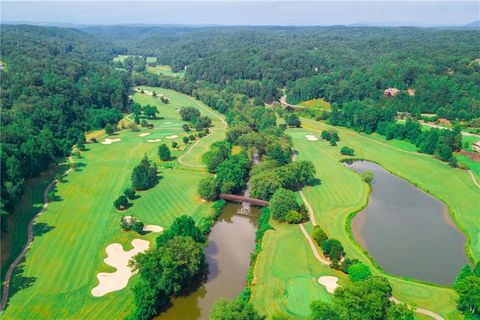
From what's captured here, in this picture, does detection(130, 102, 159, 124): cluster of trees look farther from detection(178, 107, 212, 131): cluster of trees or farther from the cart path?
the cart path

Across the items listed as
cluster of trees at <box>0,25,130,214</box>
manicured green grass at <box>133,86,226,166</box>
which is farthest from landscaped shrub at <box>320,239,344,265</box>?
cluster of trees at <box>0,25,130,214</box>

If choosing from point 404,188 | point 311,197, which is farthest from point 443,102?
point 311,197

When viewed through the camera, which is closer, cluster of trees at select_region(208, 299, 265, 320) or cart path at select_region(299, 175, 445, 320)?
cluster of trees at select_region(208, 299, 265, 320)

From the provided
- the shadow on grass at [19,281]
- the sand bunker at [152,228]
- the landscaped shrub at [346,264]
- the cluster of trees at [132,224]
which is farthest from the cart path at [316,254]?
the shadow on grass at [19,281]

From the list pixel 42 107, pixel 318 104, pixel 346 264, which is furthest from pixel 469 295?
pixel 318 104

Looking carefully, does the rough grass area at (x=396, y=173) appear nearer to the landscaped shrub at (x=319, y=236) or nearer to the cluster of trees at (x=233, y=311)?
the landscaped shrub at (x=319, y=236)
